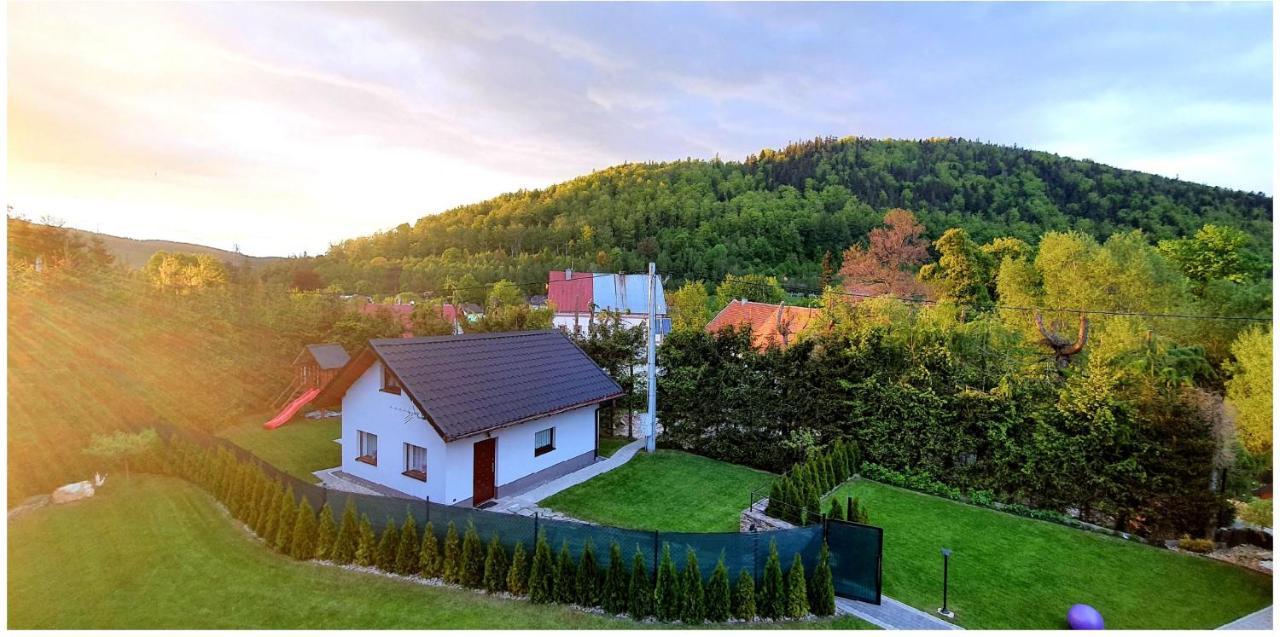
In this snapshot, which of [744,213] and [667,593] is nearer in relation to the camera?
[667,593]

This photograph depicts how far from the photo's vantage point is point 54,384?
11.4 metres

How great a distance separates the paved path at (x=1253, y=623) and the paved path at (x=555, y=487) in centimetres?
948

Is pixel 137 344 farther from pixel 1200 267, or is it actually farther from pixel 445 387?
pixel 1200 267

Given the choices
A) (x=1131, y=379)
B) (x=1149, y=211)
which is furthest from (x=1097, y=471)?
(x=1149, y=211)

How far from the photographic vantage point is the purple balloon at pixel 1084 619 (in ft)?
20.8

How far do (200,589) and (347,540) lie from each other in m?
1.74

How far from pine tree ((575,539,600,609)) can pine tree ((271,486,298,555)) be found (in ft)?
Answer: 15.5

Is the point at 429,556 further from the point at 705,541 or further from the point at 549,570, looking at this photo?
the point at 705,541

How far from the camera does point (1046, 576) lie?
25.8 feet

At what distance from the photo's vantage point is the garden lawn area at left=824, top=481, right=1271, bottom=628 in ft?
22.9

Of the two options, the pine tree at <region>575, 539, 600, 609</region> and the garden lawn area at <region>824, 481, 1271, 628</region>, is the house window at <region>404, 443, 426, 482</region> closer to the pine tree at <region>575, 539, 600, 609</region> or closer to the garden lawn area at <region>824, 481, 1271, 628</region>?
the pine tree at <region>575, 539, 600, 609</region>

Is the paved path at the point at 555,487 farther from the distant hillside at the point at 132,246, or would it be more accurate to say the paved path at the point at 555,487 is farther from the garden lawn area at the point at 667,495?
the distant hillside at the point at 132,246

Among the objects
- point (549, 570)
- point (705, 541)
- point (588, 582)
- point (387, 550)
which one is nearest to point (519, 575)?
point (549, 570)

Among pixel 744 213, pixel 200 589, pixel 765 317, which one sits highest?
pixel 744 213
